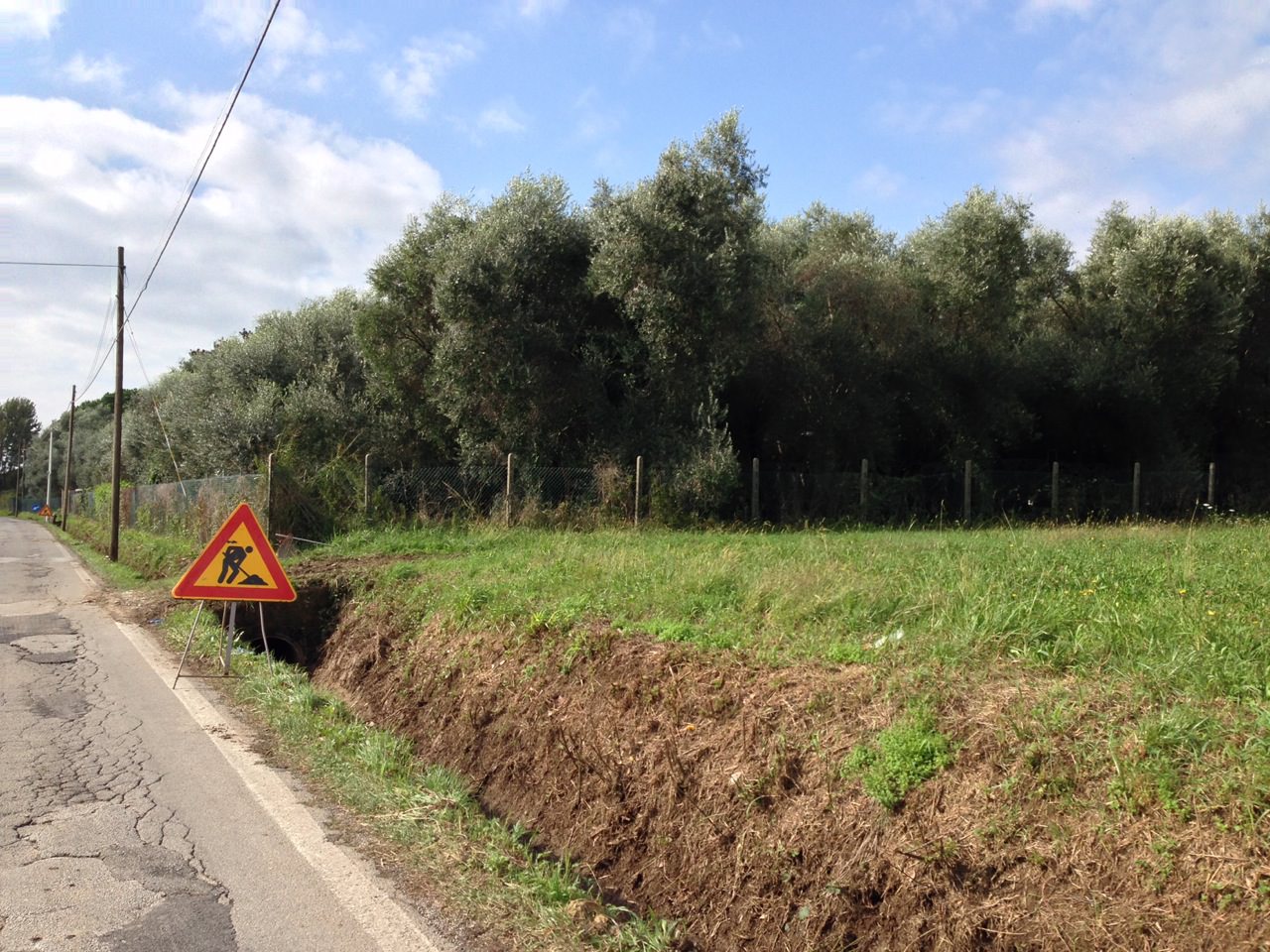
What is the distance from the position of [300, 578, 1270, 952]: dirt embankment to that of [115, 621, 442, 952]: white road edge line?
4.47 ft

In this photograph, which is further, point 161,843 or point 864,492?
point 864,492

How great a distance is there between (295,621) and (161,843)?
7.60 m

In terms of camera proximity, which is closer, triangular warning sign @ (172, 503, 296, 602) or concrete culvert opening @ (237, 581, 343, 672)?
triangular warning sign @ (172, 503, 296, 602)

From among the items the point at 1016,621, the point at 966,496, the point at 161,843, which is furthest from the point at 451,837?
the point at 966,496

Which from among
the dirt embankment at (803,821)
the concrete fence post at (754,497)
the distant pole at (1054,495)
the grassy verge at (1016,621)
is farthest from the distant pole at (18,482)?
the dirt embankment at (803,821)

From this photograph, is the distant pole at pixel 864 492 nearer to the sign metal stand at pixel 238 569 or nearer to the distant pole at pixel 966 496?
the distant pole at pixel 966 496

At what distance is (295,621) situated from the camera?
40.7ft

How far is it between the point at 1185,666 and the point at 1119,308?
2266cm

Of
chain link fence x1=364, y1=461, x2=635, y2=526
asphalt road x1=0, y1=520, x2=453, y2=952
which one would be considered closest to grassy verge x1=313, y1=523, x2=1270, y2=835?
asphalt road x1=0, y1=520, x2=453, y2=952

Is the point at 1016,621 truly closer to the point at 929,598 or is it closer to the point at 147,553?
the point at 929,598

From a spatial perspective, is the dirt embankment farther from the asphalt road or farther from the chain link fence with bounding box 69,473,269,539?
the chain link fence with bounding box 69,473,269,539

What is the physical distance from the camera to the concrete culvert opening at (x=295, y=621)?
1216 cm

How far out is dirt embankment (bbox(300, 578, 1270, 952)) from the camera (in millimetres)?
3586

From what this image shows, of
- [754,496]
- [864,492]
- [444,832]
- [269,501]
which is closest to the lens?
[444,832]
